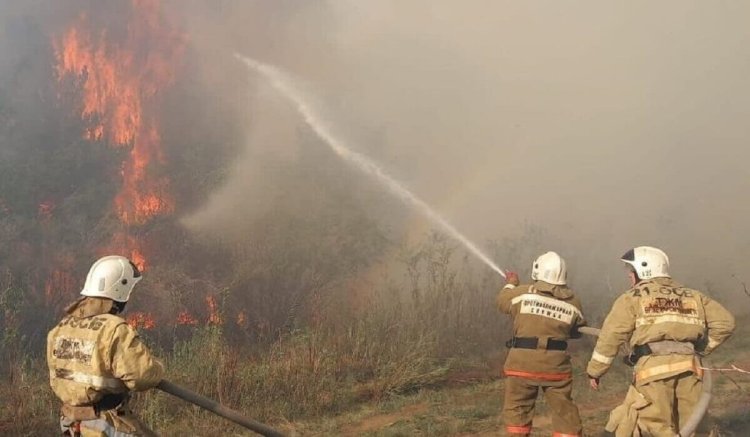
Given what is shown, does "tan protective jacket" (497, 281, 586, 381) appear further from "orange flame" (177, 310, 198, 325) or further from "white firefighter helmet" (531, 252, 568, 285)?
"orange flame" (177, 310, 198, 325)

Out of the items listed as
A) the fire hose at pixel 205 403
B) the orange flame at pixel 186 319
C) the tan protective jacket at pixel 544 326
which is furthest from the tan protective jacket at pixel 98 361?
the orange flame at pixel 186 319

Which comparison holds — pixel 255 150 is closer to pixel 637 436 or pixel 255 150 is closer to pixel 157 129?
pixel 157 129

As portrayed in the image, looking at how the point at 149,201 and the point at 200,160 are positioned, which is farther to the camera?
the point at 200,160

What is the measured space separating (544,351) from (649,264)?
119 centimetres

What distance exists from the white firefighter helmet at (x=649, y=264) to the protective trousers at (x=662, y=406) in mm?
790

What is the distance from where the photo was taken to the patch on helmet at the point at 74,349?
11.3 ft

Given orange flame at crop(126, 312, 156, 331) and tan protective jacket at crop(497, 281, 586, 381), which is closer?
tan protective jacket at crop(497, 281, 586, 381)

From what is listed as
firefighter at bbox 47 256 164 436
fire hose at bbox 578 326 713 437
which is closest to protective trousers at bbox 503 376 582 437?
fire hose at bbox 578 326 713 437

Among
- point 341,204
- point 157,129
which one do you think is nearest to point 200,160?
point 157,129

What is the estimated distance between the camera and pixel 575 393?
822 centimetres

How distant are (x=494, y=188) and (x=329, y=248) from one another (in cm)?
773

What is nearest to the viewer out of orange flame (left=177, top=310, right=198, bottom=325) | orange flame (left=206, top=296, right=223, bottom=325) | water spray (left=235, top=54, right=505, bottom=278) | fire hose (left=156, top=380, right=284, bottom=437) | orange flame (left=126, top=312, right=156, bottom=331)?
fire hose (left=156, top=380, right=284, bottom=437)

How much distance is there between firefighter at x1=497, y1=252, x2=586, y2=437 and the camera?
17.5 ft

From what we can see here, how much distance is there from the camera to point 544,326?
534 cm
